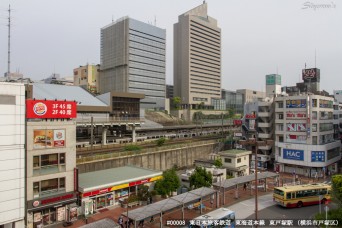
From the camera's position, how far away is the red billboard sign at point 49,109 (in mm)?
28531

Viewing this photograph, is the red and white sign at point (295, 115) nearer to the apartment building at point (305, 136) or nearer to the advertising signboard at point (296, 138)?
the apartment building at point (305, 136)

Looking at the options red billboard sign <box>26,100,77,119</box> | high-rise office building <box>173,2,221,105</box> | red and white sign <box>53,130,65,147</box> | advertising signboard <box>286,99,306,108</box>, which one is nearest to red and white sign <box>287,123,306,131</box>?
advertising signboard <box>286,99,306,108</box>

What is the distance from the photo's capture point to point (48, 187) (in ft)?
98.5

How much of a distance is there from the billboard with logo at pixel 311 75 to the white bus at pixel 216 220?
181ft

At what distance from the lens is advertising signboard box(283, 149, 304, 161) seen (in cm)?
5557

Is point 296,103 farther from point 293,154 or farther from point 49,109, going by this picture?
point 49,109

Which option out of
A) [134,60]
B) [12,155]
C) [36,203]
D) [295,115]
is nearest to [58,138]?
[12,155]

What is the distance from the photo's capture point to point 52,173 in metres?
30.3

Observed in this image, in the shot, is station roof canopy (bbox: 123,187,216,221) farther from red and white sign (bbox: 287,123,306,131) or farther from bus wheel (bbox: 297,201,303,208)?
red and white sign (bbox: 287,123,306,131)

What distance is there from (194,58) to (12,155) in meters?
164

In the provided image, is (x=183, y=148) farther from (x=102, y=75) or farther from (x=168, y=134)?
(x=102, y=75)

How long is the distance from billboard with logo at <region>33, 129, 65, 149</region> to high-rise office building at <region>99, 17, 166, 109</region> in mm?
109442

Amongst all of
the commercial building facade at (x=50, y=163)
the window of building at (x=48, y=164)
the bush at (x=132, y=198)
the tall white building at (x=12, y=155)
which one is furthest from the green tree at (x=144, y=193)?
the tall white building at (x=12, y=155)

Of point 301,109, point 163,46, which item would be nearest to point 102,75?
point 163,46
